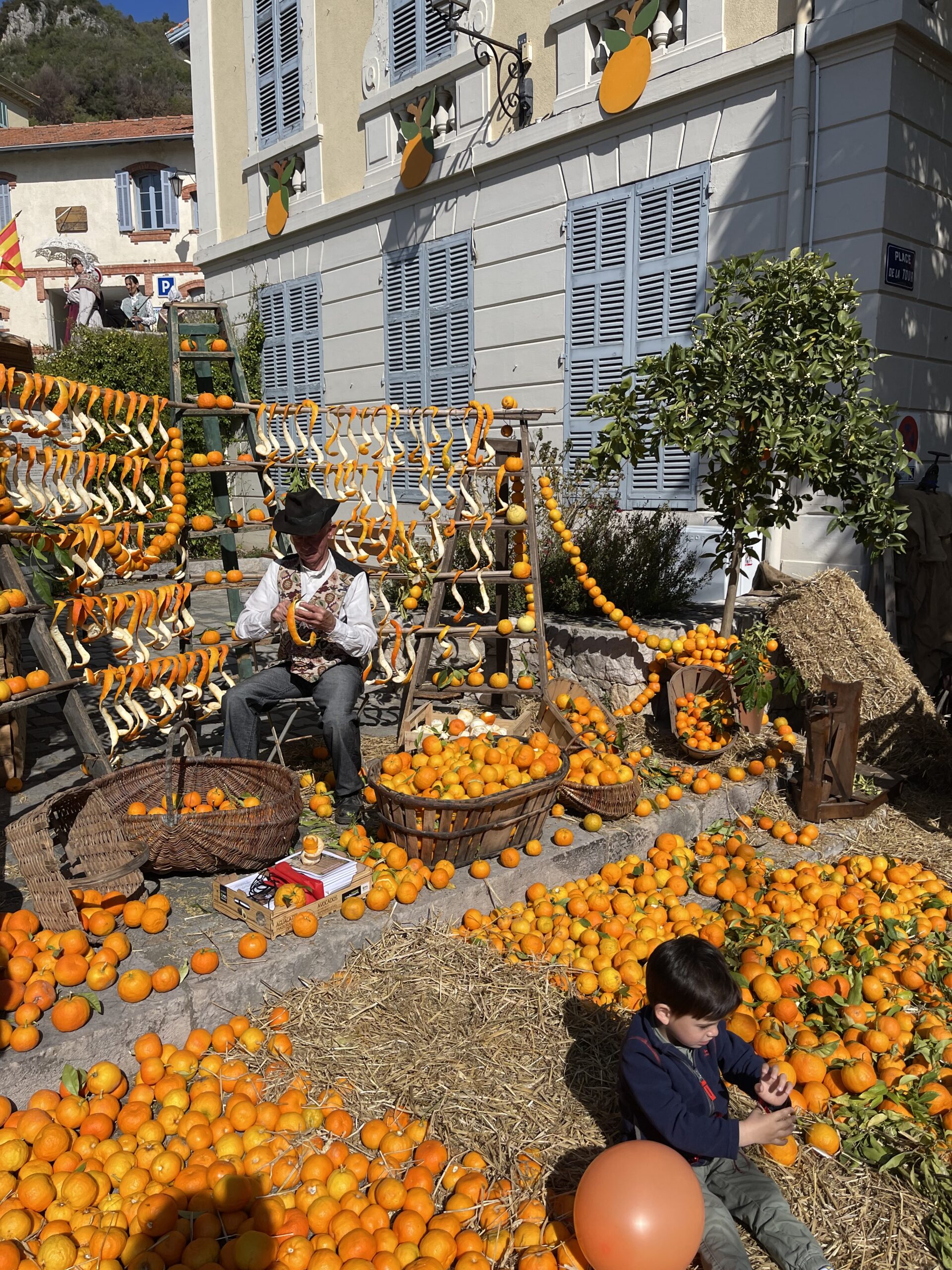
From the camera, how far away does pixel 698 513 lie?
26.1 feet

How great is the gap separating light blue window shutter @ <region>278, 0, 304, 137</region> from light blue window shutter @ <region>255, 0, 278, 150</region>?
0.11m

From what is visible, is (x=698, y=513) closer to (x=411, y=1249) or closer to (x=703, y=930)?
(x=703, y=930)

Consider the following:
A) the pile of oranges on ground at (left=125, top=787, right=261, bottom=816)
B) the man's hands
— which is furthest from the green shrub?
the pile of oranges on ground at (left=125, top=787, right=261, bottom=816)

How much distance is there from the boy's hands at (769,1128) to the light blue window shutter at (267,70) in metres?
14.1

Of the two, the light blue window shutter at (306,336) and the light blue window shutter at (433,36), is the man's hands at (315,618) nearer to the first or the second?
the light blue window shutter at (433,36)

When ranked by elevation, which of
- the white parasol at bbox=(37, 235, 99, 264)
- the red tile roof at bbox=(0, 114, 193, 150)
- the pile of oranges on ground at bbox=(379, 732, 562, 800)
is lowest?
the pile of oranges on ground at bbox=(379, 732, 562, 800)

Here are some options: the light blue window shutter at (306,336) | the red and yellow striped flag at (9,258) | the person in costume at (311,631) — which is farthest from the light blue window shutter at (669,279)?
the light blue window shutter at (306,336)

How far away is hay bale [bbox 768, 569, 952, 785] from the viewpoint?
216 inches

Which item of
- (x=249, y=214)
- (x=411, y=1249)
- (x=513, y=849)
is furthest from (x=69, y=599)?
(x=249, y=214)

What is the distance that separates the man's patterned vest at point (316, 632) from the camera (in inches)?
187

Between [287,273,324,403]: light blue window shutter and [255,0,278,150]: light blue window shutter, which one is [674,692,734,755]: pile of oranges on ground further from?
[255,0,278,150]: light blue window shutter

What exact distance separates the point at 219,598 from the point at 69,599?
22.9 feet

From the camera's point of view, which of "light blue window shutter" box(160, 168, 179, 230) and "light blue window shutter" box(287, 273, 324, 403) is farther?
"light blue window shutter" box(160, 168, 179, 230)

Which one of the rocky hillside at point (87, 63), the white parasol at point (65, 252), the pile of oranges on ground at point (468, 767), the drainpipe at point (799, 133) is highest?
the rocky hillside at point (87, 63)
